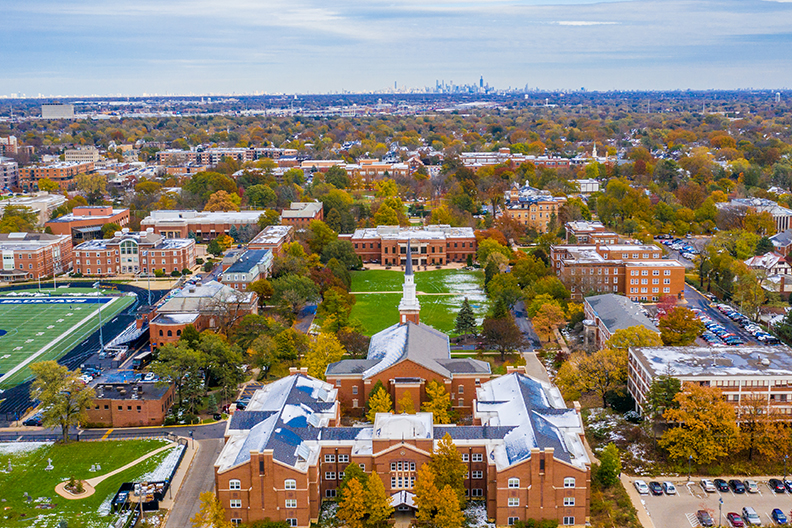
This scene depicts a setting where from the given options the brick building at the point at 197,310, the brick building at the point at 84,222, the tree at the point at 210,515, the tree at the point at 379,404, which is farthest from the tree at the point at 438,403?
the brick building at the point at 84,222

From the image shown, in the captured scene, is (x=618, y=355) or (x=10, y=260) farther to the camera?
(x=10, y=260)

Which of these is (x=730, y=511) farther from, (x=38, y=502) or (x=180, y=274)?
(x=180, y=274)

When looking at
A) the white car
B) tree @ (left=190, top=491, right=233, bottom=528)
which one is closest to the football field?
tree @ (left=190, top=491, right=233, bottom=528)

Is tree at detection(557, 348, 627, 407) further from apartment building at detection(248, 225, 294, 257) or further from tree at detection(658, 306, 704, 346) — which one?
apartment building at detection(248, 225, 294, 257)

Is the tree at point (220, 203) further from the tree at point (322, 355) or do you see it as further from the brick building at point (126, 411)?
the brick building at point (126, 411)

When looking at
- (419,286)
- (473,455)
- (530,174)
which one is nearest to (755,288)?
(419,286)

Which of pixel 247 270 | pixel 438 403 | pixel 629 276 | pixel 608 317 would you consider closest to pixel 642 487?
pixel 438 403
